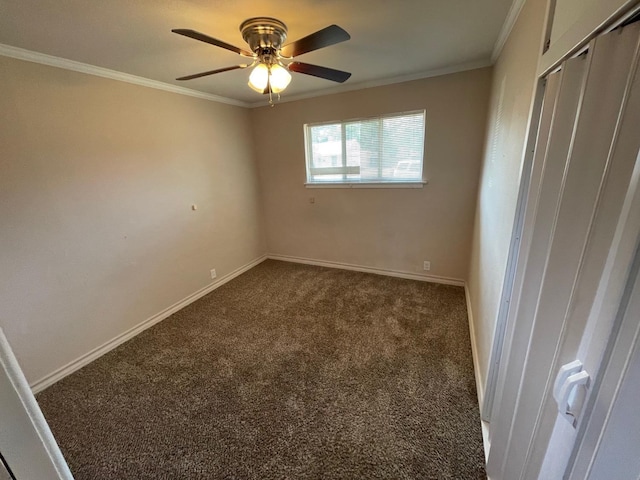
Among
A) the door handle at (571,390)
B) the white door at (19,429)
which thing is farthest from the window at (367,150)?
the white door at (19,429)

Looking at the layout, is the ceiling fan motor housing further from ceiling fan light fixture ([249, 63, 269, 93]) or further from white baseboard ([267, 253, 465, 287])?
white baseboard ([267, 253, 465, 287])

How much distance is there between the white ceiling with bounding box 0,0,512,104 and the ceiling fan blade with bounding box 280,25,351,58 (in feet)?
0.77

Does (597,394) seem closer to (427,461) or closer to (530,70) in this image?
(427,461)

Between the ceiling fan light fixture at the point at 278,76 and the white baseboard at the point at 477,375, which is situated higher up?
the ceiling fan light fixture at the point at 278,76

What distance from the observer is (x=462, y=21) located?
1707 millimetres

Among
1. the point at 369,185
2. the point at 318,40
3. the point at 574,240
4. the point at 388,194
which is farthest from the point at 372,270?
the point at 574,240

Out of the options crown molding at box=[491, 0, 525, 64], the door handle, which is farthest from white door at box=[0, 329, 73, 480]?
crown molding at box=[491, 0, 525, 64]

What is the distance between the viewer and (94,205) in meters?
2.25

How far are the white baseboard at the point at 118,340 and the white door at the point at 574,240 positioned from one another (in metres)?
3.04

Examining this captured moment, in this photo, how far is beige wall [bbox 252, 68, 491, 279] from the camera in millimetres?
2744

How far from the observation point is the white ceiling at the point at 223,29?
4.65 ft

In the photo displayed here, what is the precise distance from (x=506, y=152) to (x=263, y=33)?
165cm

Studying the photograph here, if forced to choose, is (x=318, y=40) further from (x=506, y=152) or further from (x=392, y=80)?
(x=392, y=80)

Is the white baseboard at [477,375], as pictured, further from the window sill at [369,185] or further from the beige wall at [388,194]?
the window sill at [369,185]
